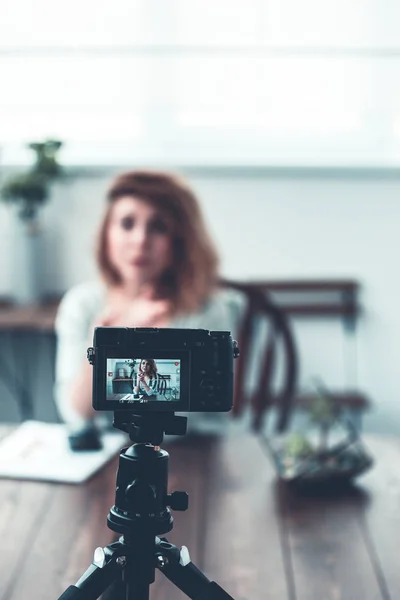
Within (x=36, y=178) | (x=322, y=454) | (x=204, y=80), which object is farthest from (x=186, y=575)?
(x=204, y=80)

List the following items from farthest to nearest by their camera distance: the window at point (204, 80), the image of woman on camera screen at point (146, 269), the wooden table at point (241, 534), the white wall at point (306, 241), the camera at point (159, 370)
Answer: the white wall at point (306, 241), the window at point (204, 80), the image of woman on camera screen at point (146, 269), the wooden table at point (241, 534), the camera at point (159, 370)

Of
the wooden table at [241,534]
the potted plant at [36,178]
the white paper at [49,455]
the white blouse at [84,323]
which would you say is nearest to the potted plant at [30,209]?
the potted plant at [36,178]

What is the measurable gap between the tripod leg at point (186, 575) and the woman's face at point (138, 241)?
921 millimetres

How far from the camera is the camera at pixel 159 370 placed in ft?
1.86

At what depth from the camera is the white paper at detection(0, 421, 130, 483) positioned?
1.00 metres

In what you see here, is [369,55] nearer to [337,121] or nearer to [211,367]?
[337,121]

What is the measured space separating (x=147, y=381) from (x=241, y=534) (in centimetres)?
36

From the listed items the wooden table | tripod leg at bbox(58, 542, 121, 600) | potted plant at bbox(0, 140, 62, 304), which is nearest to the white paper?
the wooden table

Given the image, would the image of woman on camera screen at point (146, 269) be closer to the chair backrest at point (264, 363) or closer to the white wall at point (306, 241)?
the chair backrest at point (264, 363)

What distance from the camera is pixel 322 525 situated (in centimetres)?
89

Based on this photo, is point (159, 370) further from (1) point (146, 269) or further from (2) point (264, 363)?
(2) point (264, 363)

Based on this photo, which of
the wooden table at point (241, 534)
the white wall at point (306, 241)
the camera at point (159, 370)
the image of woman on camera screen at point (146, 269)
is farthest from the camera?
the white wall at point (306, 241)

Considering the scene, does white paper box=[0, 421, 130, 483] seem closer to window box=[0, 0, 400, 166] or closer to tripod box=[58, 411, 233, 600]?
tripod box=[58, 411, 233, 600]

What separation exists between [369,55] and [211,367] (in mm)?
1992
